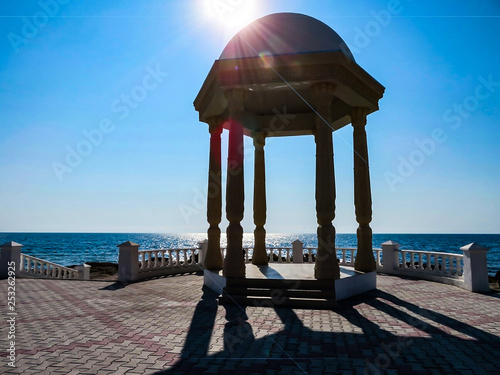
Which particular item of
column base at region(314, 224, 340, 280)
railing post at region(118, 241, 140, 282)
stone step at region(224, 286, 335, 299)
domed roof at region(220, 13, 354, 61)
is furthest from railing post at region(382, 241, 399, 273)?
railing post at region(118, 241, 140, 282)

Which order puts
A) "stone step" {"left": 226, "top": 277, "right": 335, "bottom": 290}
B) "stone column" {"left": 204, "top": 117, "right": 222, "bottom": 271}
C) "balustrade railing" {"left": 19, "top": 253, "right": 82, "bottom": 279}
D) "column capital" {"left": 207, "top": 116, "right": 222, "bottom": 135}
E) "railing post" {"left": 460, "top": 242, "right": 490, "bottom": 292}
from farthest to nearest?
"balustrade railing" {"left": 19, "top": 253, "right": 82, "bottom": 279} → "column capital" {"left": 207, "top": 116, "right": 222, "bottom": 135} → "stone column" {"left": 204, "top": 117, "right": 222, "bottom": 271} → "railing post" {"left": 460, "top": 242, "right": 490, "bottom": 292} → "stone step" {"left": 226, "top": 277, "right": 335, "bottom": 290}

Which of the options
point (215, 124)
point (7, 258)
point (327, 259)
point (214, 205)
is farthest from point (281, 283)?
point (7, 258)

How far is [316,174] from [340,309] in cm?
433

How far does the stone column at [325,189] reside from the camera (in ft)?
34.0

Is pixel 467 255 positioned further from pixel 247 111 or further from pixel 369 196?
pixel 247 111

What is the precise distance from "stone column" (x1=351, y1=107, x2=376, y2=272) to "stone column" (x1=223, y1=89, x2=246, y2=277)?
16.7 feet

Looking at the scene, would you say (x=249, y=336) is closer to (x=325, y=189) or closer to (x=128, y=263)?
(x=325, y=189)

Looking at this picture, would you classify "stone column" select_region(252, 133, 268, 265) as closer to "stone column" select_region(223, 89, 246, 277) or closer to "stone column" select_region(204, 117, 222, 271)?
"stone column" select_region(204, 117, 222, 271)

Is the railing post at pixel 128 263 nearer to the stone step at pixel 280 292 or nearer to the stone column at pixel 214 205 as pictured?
the stone column at pixel 214 205

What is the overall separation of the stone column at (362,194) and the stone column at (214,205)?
5898mm

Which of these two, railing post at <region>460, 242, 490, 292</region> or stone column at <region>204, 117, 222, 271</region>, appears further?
stone column at <region>204, 117, 222, 271</region>

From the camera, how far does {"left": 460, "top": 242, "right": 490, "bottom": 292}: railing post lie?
1219 centimetres

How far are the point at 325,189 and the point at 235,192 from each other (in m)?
3.04

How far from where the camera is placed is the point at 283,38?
1139 centimetres
